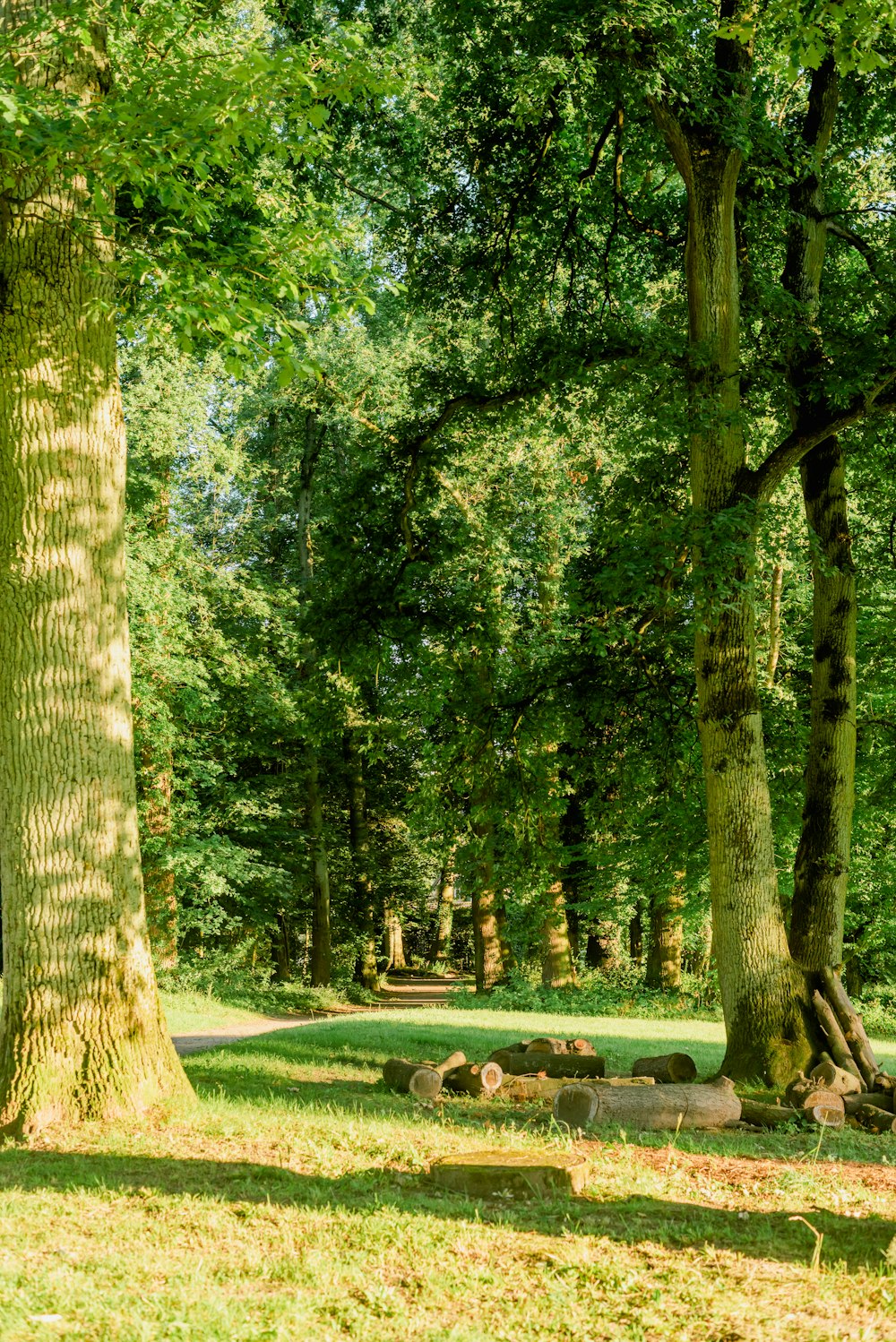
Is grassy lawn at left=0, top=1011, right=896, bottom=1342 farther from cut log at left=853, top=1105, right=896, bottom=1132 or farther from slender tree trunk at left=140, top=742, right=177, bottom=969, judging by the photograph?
slender tree trunk at left=140, top=742, right=177, bottom=969

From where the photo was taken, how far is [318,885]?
29.8m

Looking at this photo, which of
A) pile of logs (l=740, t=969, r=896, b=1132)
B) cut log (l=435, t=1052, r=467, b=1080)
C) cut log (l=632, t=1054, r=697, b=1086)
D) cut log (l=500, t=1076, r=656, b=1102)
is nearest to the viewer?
pile of logs (l=740, t=969, r=896, b=1132)

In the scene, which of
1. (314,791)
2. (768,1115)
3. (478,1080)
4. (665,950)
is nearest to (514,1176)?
(768,1115)

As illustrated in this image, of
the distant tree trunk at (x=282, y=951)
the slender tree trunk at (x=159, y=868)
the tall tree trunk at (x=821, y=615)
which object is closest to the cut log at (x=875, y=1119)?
the tall tree trunk at (x=821, y=615)

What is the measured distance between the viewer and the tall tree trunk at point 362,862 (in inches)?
1250

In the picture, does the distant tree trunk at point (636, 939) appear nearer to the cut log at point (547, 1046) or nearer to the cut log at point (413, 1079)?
the cut log at point (547, 1046)

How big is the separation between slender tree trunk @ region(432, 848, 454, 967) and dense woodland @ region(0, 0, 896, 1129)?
1822cm

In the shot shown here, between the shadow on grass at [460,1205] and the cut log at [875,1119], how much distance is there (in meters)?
3.76

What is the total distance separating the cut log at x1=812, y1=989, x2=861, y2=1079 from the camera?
9.73 meters

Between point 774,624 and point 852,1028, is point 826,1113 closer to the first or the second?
point 852,1028

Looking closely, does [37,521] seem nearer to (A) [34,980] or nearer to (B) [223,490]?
(A) [34,980]

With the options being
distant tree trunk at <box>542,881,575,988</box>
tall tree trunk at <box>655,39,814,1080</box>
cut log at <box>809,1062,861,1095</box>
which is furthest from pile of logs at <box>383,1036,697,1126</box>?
distant tree trunk at <box>542,881,575,988</box>

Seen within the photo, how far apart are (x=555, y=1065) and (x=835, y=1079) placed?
2553mm

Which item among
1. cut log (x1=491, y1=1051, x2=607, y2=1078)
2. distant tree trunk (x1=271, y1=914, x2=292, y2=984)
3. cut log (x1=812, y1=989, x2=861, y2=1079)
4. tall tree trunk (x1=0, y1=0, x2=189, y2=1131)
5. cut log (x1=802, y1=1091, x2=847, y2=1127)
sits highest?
tall tree trunk (x1=0, y1=0, x2=189, y2=1131)
